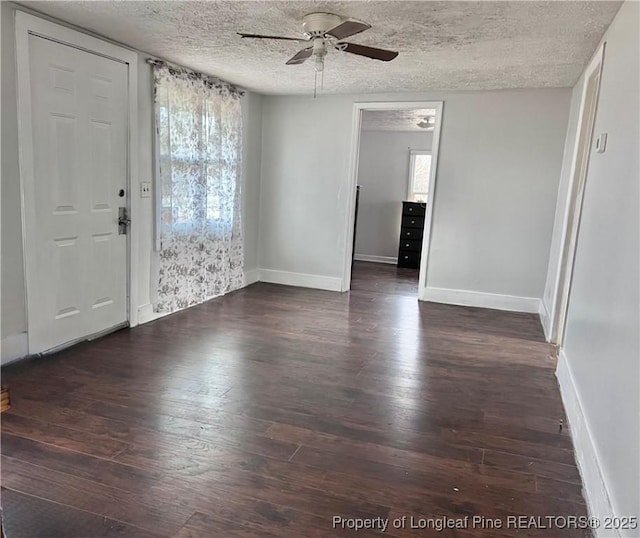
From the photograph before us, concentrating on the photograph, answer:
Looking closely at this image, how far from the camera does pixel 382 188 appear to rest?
26.8 feet

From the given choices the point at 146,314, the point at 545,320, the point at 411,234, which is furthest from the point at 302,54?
the point at 411,234

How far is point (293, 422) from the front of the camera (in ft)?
8.39

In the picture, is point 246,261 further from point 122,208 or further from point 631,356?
point 631,356

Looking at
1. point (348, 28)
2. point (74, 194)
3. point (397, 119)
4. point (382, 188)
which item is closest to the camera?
point (348, 28)

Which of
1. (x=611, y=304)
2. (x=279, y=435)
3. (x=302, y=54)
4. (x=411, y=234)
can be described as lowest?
(x=279, y=435)

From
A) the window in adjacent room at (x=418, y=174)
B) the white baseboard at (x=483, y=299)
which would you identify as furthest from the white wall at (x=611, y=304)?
the window in adjacent room at (x=418, y=174)

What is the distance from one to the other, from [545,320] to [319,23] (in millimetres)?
3284

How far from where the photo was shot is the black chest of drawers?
765cm

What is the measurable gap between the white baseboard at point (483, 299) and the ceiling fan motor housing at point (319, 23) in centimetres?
329

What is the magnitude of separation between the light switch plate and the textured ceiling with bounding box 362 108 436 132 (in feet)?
10.6

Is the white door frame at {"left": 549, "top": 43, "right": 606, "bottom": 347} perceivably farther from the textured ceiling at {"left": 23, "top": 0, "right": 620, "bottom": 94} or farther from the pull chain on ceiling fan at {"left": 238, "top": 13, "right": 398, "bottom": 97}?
the pull chain on ceiling fan at {"left": 238, "top": 13, "right": 398, "bottom": 97}

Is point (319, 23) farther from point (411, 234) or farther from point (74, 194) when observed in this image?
point (411, 234)

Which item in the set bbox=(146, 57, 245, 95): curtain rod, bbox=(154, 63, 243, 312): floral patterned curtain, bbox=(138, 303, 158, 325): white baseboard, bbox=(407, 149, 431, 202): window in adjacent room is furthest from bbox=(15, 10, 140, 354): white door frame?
bbox=(407, 149, 431, 202): window in adjacent room

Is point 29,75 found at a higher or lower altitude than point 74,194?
higher
